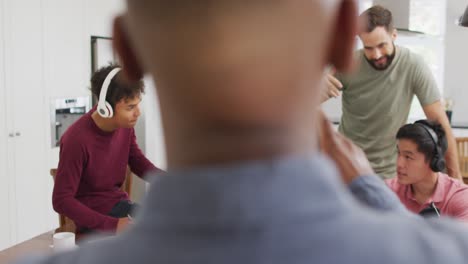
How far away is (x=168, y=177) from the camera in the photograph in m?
0.42

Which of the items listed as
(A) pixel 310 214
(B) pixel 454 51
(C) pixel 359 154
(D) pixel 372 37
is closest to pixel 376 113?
(D) pixel 372 37

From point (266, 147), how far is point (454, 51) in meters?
5.69

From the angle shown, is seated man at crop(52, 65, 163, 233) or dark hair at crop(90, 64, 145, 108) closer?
seated man at crop(52, 65, 163, 233)

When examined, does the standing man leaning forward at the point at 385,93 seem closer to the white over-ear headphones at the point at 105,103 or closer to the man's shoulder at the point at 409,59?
the man's shoulder at the point at 409,59

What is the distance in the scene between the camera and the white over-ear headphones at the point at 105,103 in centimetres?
247

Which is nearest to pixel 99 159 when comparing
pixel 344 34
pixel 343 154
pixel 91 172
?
pixel 91 172

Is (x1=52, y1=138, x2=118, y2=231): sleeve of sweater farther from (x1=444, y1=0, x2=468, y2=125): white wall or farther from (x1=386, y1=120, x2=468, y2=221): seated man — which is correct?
(x1=444, y1=0, x2=468, y2=125): white wall

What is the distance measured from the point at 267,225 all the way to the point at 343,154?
0.94ft

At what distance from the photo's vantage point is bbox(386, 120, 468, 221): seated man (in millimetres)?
2295

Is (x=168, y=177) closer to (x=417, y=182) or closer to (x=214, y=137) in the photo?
(x=214, y=137)

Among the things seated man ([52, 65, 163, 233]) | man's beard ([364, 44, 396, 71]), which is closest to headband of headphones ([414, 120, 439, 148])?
man's beard ([364, 44, 396, 71])

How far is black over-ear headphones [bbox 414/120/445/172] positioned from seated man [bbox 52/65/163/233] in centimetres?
121

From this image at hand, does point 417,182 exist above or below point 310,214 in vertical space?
below

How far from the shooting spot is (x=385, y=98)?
9.25 feet
